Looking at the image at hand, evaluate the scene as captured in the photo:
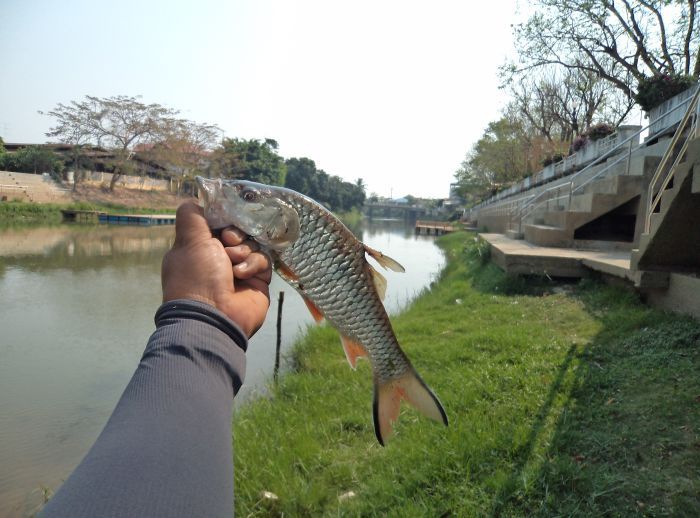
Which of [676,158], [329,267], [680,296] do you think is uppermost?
[676,158]

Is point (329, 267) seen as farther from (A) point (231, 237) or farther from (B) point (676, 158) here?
(B) point (676, 158)

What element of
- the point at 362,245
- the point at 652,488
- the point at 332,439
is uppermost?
the point at 362,245

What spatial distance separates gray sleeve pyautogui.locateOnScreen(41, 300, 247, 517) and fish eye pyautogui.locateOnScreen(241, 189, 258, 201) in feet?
1.72

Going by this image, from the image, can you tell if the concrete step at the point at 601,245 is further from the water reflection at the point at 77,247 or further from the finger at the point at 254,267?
the water reflection at the point at 77,247

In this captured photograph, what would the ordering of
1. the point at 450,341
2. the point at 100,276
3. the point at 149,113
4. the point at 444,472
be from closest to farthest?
1. the point at 444,472
2. the point at 450,341
3. the point at 100,276
4. the point at 149,113

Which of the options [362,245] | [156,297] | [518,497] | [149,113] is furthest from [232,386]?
[149,113]

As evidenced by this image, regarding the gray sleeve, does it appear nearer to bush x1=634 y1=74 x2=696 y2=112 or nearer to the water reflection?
bush x1=634 y1=74 x2=696 y2=112

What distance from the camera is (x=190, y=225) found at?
59.4 inches

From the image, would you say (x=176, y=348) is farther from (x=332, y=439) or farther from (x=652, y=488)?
(x=332, y=439)

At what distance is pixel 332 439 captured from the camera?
403 centimetres

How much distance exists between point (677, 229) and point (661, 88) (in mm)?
11094

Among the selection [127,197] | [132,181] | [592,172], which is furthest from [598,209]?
[132,181]

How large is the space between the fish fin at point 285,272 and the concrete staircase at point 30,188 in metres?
40.1

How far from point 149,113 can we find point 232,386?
4818cm
